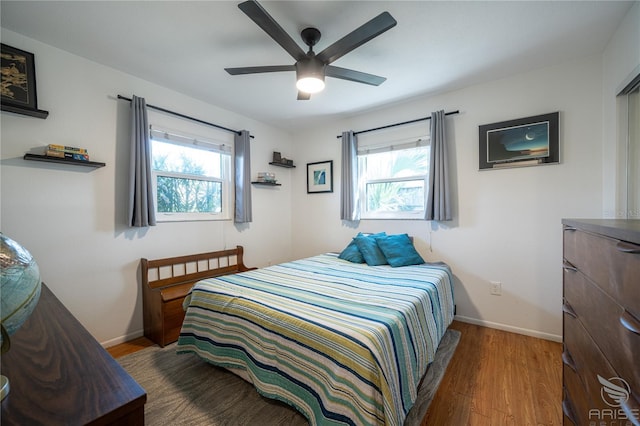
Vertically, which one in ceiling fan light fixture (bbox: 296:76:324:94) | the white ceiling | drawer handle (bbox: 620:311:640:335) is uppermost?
the white ceiling

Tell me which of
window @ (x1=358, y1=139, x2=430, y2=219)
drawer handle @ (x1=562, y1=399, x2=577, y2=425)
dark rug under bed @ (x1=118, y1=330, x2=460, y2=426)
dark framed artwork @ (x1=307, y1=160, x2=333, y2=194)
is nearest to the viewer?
drawer handle @ (x1=562, y1=399, x2=577, y2=425)

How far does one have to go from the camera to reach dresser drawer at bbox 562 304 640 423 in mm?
658

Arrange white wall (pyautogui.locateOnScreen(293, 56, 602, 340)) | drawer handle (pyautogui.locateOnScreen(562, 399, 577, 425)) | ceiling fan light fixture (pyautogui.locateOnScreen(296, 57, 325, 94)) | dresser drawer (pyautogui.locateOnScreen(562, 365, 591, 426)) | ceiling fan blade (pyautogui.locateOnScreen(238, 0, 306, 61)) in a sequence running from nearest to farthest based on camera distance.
Answer: dresser drawer (pyautogui.locateOnScreen(562, 365, 591, 426))
drawer handle (pyautogui.locateOnScreen(562, 399, 577, 425))
ceiling fan blade (pyautogui.locateOnScreen(238, 0, 306, 61))
ceiling fan light fixture (pyautogui.locateOnScreen(296, 57, 325, 94))
white wall (pyautogui.locateOnScreen(293, 56, 602, 340))

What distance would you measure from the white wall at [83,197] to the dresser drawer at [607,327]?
321 centimetres

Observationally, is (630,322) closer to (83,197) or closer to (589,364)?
(589,364)

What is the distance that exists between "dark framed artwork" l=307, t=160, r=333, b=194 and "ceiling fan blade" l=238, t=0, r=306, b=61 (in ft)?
6.99

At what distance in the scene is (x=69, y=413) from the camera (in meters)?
0.52

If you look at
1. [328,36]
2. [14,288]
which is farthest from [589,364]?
[328,36]

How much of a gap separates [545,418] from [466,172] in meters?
2.13

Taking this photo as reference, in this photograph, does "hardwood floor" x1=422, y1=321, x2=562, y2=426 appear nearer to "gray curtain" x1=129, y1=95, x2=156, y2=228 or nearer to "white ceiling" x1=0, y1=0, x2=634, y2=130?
"white ceiling" x1=0, y1=0, x2=634, y2=130

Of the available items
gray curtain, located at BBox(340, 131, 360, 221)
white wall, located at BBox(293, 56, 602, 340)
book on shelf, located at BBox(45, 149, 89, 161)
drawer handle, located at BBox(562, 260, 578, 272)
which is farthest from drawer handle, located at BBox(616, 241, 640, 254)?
book on shelf, located at BBox(45, 149, 89, 161)

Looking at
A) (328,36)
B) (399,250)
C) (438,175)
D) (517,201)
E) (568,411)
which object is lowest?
(568,411)

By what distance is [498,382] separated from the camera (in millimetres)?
1834

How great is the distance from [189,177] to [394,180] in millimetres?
2530
